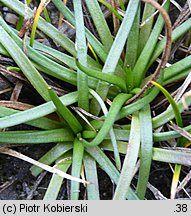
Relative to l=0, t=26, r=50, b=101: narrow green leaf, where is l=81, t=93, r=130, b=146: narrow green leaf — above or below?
below

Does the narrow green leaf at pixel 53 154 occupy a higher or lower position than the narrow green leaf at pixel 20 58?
lower

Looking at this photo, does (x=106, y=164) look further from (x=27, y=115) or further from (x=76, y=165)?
(x=27, y=115)

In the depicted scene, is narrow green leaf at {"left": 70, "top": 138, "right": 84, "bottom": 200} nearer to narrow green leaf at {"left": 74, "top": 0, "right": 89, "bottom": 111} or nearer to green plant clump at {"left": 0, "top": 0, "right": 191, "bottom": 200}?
green plant clump at {"left": 0, "top": 0, "right": 191, "bottom": 200}

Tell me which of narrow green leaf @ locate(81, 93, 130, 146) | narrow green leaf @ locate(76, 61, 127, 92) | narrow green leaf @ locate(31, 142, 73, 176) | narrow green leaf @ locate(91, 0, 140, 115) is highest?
narrow green leaf @ locate(91, 0, 140, 115)

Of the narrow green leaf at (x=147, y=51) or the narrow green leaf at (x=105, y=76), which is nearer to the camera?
the narrow green leaf at (x=105, y=76)

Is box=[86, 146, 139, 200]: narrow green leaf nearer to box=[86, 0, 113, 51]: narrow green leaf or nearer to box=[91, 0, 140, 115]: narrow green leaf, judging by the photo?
box=[91, 0, 140, 115]: narrow green leaf

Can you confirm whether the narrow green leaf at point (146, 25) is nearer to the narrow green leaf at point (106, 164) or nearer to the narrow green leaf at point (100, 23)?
the narrow green leaf at point (100, 23)

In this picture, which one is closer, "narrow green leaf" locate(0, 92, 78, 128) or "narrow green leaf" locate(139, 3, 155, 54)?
"narrow green leaf" locate(0, 92, 78, 128)

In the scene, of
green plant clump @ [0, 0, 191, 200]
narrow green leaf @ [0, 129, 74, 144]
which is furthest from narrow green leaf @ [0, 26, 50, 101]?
narrow green leaf @ [0, 129, 74, 144]

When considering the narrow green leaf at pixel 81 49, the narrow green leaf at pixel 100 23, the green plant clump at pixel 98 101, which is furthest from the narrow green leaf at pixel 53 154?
the narrow green leaf at pixel 100 23

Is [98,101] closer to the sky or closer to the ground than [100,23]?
closer to the ground

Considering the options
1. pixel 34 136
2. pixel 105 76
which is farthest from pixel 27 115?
pixel 105 76

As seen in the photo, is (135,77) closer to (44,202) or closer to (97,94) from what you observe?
(97,94)
